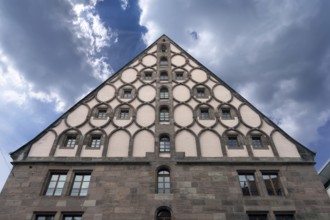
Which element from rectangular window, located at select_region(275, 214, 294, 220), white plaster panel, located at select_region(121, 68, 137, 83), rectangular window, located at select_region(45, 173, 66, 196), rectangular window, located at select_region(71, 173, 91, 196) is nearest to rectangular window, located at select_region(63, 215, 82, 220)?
rectangular window, located at select_region(71, 173, 91, 196)

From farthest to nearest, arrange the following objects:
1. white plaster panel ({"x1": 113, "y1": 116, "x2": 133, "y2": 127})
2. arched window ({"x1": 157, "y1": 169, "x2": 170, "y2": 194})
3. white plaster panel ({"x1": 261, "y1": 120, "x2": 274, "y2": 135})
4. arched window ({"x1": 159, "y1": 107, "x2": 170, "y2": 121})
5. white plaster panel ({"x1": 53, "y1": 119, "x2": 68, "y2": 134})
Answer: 1. arched window ({"x1": 159, "y1": 107, "x2": 170, "y2": 121})
2. white plaster panel ({"x1": 113, "y1": 116, "x2": 133, "y2": 127})
3. white plaster panel ({"x1": 261, "y1": 120, "x2": 274, "y2": 135})
4. white plaster panel ({"x1": 53, "y1": 119, "x2": 68, "y2": 134})
5. arched window ({"x1": 157, "y1": 169, "x2": 170, "y2": 194})

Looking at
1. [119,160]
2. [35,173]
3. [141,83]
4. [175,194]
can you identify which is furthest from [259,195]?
[35,173]

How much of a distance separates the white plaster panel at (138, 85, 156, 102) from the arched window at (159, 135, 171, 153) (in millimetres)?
2837

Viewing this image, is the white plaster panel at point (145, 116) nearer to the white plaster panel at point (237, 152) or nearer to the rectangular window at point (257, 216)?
the white plaster panel at point (237, 152)

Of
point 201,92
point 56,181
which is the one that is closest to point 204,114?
point 201,92

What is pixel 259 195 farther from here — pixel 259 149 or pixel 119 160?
pixel 119 160

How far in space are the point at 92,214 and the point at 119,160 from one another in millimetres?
2650

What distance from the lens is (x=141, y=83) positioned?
15.7m

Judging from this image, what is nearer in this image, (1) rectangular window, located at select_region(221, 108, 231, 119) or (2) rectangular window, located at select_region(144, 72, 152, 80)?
(1) rectangular window, located at select_region(221, 108, 231, 119)

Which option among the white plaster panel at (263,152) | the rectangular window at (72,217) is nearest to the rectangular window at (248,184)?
the white plaster panel at (263,152)

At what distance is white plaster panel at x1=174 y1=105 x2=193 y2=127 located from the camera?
526 inches

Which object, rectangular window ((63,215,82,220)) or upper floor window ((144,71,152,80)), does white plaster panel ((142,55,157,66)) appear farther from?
rectangular window ((63,215,82,220))

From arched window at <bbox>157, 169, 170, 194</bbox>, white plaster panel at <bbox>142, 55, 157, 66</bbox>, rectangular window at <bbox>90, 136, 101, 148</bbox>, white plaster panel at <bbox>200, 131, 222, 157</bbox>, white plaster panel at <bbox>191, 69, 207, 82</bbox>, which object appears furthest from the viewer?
white plaster panel at <bbox>142, 55, 157, 66</bbox>

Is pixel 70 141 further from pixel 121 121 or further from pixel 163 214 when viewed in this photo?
pixel 163 214
